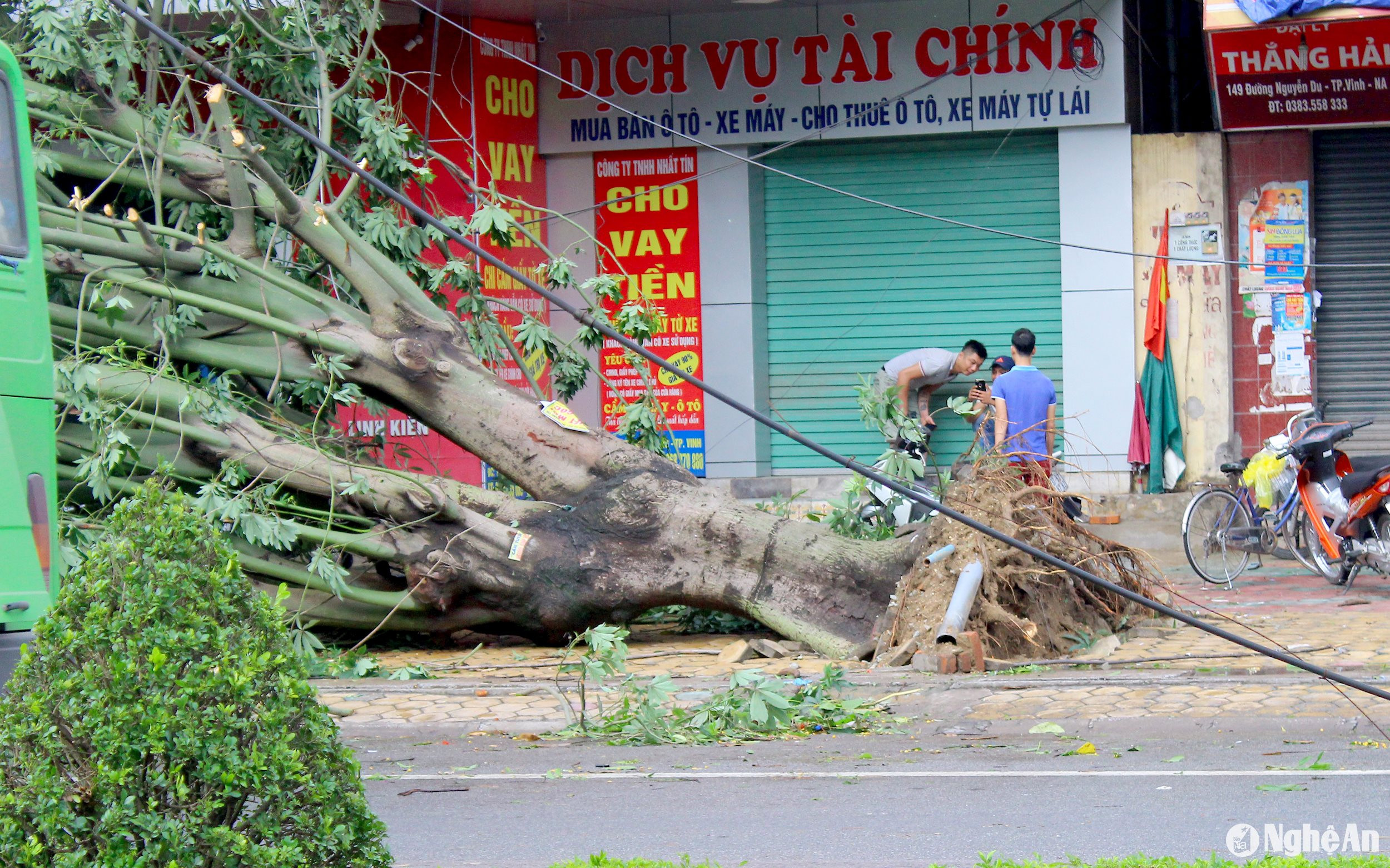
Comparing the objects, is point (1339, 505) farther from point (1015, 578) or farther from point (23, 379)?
point (23, 379)

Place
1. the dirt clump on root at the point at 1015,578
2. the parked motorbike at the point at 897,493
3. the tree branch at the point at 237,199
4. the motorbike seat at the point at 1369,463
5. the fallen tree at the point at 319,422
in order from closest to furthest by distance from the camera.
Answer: the dirt clump on root at the point at 1015,578, the fallen tree at the point at 319,422, the tree branch at the point at 237,199, the parked motorbike at the point at 897,493, the motorbike seat at the point at 1369,463

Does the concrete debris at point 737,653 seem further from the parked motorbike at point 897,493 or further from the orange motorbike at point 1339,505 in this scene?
the orange motorbike at point 1339,505

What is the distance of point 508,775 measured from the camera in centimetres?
626

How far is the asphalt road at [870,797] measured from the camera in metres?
4.84

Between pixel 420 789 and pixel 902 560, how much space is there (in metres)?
3.91

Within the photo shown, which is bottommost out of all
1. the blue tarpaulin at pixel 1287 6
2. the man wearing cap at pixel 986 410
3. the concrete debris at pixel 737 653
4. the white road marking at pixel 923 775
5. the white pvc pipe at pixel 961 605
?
the white road marking at pixel 923 775

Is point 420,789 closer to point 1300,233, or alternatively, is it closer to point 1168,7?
point 1300,233

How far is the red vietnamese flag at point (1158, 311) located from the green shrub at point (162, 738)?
39.2 feet

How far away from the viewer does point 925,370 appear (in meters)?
13.8

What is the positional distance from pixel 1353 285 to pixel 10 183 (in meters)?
12.5

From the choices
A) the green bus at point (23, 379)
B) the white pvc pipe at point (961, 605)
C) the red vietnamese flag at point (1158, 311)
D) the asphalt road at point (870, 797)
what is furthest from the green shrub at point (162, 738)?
the red vietnamese flag at point (1158, 311)

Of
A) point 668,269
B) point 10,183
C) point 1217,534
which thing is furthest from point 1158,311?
point 10,183

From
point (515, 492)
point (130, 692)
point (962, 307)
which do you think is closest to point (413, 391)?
point (515, 492)

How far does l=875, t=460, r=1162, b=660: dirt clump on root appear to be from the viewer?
8.26 meters
